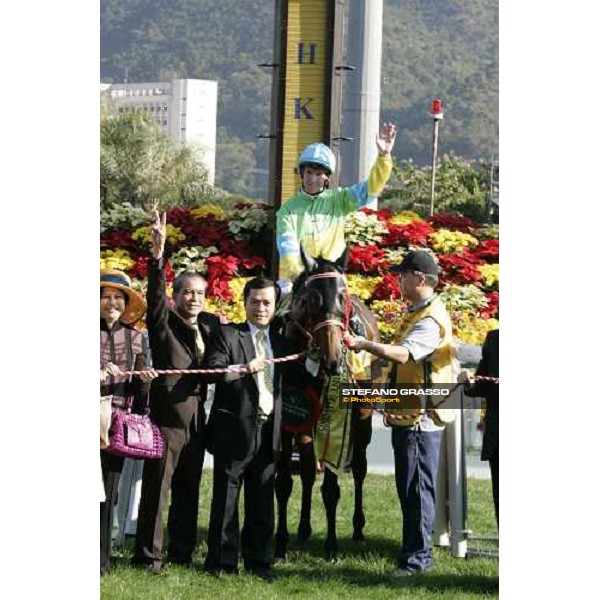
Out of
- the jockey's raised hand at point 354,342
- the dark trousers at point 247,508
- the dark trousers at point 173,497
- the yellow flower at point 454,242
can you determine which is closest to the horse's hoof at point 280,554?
the dark trousers at point 247,508

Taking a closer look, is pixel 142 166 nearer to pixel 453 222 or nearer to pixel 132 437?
pixel 132 437

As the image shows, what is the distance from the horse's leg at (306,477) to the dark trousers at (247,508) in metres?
0.32

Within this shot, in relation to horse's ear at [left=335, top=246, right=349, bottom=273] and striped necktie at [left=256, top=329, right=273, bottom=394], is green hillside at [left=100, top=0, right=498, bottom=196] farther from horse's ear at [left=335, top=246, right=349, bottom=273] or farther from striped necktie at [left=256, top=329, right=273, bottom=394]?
striped necktie at [left=256, top=329, right=273, bottom=394]

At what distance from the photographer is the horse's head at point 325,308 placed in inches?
285

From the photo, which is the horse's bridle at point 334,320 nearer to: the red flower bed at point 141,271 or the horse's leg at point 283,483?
the horse's leg at point 283,483

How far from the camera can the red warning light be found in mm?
7852

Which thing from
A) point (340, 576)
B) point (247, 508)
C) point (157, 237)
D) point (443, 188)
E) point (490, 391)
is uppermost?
point (443, 188)

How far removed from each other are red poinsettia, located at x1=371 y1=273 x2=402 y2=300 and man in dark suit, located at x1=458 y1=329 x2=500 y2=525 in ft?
1.87

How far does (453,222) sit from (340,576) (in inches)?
76.3

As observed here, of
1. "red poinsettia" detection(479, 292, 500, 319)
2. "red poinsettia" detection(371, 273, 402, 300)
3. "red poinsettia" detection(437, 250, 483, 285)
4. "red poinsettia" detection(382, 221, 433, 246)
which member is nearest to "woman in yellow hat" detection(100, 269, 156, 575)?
"red poinsettia" detection(371, 273, 402, 300)

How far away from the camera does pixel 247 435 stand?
7.39 m

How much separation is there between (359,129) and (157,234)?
4.56ft

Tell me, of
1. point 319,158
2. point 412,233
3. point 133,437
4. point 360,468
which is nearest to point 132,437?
point 133,437
